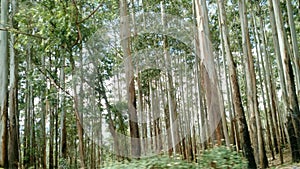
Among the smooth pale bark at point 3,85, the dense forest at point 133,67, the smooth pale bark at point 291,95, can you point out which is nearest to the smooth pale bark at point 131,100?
the dense forest at point 133,67

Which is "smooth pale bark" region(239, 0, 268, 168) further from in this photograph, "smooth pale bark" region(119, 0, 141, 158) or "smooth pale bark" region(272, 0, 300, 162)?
"smooth pale bark" region(119, 0, 141, 158)

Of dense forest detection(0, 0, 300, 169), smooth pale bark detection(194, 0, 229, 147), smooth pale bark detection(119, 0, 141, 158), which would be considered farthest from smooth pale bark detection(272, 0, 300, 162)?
smooth pale bark detection(119, 0, 141, 158)

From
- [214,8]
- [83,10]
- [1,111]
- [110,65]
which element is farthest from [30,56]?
[214,8]

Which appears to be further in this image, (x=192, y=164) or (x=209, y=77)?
(x=209, y=77)

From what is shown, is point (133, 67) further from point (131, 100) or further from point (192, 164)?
point (192, 164)

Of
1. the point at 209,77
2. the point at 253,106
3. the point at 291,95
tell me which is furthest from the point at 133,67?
the point at 291,95

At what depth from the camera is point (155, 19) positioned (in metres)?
16.2

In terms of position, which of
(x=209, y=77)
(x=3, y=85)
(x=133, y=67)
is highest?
(x=133, y=67)

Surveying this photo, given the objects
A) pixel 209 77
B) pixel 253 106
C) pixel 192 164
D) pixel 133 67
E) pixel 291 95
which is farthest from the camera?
pixel 133 67

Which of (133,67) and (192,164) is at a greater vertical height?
(133,67)

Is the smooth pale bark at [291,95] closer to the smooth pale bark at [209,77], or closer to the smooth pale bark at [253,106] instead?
the smooth pale bark at [253,106]

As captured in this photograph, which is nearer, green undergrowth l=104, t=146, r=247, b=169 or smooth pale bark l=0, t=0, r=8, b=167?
green undergrowth l=104, t=146, r=247, b=169

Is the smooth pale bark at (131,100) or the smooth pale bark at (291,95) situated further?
the smooth pale bark at (291,95)

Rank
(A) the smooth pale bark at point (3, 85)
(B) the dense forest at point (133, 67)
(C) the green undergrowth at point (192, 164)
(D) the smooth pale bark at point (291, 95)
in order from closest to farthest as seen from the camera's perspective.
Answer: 1. (C) the green undergrowth at point (192, 164)
2. (B) the dense forest at point (133, 67)
3. (A) the smooth pale bark at point (3, 85)
4. (D) the smooth pale bark at point (291, 95)
